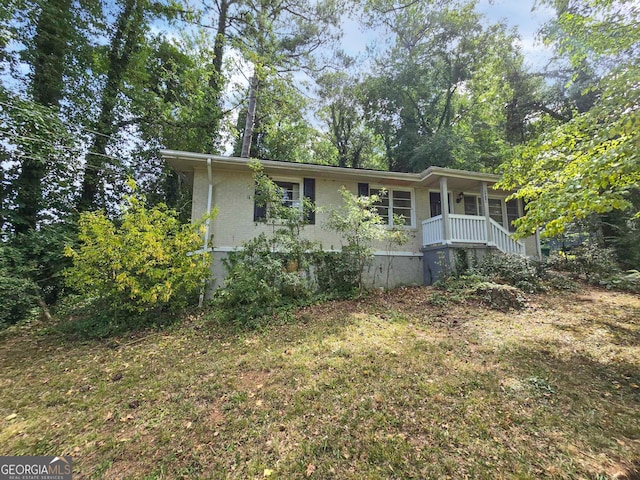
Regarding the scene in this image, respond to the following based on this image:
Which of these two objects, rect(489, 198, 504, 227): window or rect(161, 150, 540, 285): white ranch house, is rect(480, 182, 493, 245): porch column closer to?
rect(161, 150, 540, 285): white ranch house

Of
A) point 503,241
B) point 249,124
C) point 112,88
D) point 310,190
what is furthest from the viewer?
point 249,124

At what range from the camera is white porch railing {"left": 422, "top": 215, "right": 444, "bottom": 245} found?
8812 mm

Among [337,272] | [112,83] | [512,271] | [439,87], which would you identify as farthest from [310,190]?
[439,87]

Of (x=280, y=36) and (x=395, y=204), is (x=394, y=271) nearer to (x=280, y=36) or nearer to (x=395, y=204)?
(x=395, y=204)

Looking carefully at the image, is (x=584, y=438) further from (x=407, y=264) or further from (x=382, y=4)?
(x=382, y=4)

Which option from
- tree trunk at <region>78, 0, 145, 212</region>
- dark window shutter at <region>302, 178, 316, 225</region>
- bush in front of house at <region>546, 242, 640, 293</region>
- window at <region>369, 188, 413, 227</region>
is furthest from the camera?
tree trunk at <region>78, 0, 145, 212</region>

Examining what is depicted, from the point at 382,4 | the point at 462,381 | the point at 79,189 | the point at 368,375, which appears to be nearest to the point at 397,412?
the point at 368,375

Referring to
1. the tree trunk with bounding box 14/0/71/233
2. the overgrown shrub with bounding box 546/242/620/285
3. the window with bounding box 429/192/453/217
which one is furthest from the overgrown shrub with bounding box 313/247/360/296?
the tree trunk with bounding box 14/0/71/233

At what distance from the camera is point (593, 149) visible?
3.74 m

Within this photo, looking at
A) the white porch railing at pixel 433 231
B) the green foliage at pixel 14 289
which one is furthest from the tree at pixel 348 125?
the green foliage at pixel 14 289

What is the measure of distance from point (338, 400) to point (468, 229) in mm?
7698

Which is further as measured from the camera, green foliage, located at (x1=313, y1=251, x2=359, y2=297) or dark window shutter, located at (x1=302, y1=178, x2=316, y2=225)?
dark window shutter, located at (x1=302, y1=178, x2=316, y2=225)

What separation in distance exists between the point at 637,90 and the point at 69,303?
11905 millimetres

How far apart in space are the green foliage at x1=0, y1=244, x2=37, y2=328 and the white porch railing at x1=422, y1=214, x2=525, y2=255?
10.8 meters
